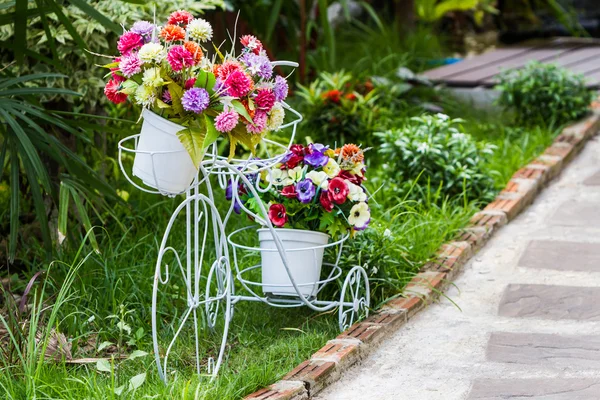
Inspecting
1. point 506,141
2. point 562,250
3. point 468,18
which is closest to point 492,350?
point 562,250

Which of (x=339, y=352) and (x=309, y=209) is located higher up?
(x=309, y=209)

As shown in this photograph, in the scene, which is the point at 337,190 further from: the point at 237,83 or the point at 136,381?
the point at 136,381

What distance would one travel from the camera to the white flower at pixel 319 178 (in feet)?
12.3

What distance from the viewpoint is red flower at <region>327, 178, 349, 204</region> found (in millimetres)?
3725

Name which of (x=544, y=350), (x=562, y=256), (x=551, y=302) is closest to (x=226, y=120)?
(x=544, y=350)

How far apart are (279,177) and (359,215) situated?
35 centimetres

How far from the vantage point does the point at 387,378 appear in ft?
11.8

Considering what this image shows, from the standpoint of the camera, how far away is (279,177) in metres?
3.85

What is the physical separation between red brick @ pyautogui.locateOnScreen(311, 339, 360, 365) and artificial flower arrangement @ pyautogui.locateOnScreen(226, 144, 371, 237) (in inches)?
16.6

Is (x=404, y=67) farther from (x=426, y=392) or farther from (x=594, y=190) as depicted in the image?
(x=426, y=392)

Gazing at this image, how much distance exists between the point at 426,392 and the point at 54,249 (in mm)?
1804

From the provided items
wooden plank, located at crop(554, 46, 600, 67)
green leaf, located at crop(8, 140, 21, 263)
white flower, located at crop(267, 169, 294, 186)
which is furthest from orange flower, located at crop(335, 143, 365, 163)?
wooden plank, located at crop(554, 46, 600, 67)

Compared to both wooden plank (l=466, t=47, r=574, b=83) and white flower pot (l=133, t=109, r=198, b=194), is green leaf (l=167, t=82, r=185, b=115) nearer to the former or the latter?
white flower pot (l=133, t=109, r=198, b=194)

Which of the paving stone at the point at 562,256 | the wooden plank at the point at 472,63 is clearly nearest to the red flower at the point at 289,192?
the paving stone at the point at 562,256
